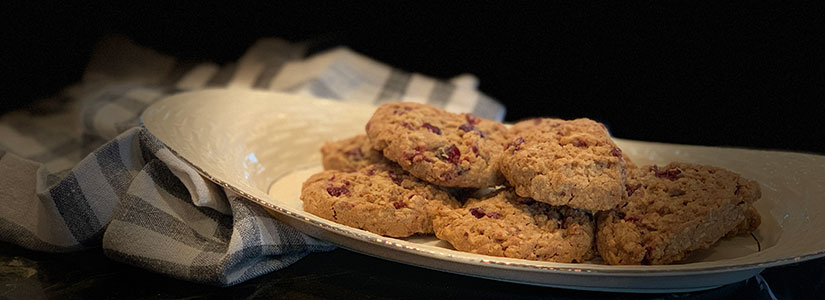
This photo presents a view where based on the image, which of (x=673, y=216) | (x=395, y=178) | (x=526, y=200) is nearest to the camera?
(x=673, y=216)

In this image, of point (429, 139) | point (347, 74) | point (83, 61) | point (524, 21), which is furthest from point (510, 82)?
point (83, 61)

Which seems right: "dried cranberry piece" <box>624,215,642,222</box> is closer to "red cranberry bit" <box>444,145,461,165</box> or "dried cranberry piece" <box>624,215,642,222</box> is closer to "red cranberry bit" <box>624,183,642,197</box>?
"red cranberry bit" <box>624,183,642,197</box>

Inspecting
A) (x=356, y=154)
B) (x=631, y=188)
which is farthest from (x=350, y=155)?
(x=631, y=188)

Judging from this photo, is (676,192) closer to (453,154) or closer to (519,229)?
(519,229)

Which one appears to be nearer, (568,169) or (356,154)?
(568,169)

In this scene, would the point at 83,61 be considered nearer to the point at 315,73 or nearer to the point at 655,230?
the point at 315,73

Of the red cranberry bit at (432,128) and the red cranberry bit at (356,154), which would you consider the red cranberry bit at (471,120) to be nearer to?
the red cranberry bit at (432,128)

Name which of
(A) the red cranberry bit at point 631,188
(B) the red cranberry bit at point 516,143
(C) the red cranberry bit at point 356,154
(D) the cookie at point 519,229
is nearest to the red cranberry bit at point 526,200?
(D) the cookie at point 519,229
